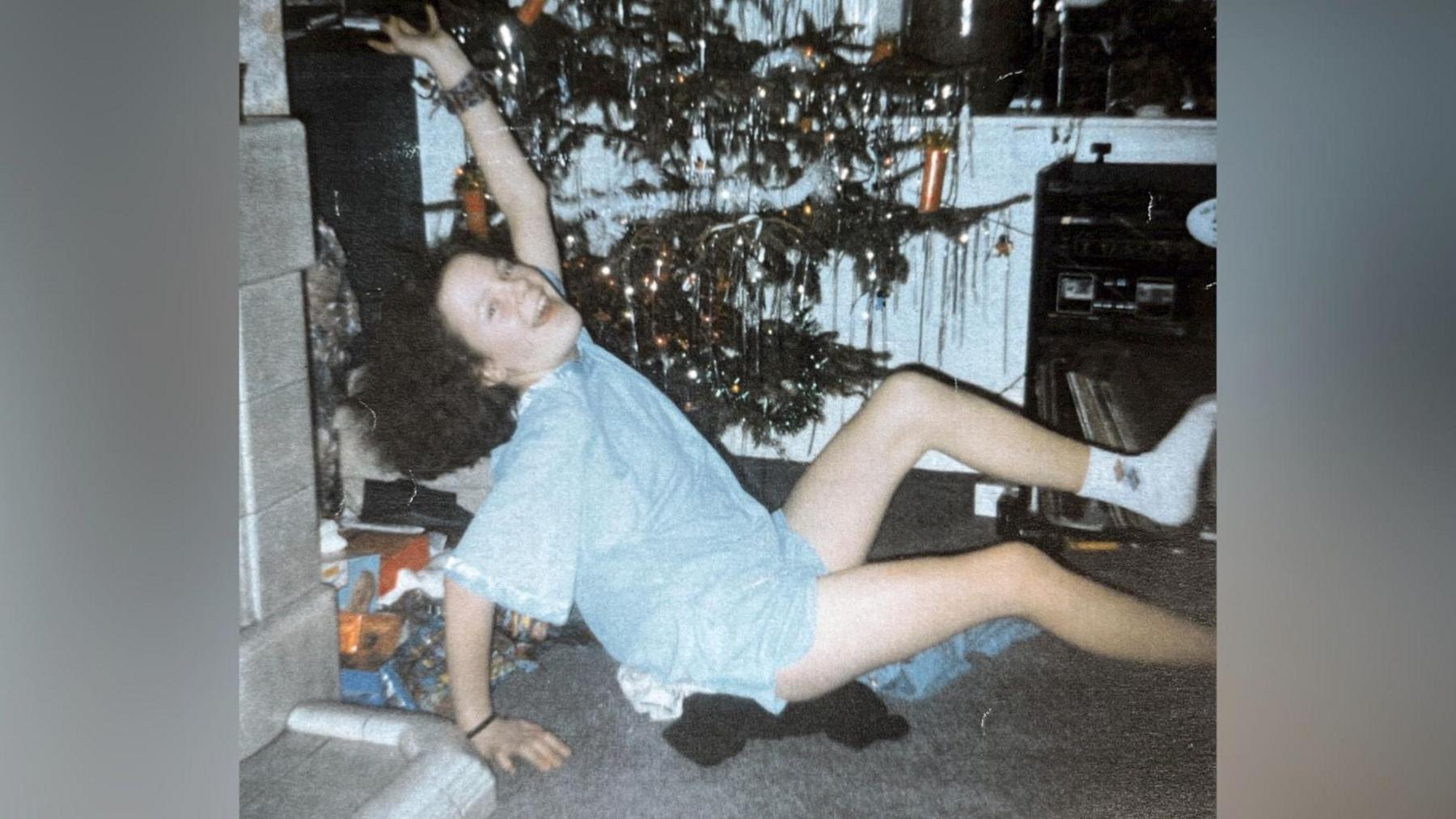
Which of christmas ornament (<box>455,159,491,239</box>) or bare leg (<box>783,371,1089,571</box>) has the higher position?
christmas ornament (<box>455,159,491,239</box>)

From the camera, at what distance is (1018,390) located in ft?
6.40

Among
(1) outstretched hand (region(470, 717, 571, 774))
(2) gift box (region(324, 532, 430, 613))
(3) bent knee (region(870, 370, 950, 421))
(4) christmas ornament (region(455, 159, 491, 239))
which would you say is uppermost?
(4) christmas ornament (region(455, 159, 491, 239))

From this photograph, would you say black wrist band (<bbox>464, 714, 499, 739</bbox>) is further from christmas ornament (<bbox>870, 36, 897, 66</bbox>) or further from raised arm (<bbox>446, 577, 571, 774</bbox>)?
christmas ornament (<bbox>870, 36, 897, 66</bbox>)

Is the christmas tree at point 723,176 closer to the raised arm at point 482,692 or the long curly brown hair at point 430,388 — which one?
the long curly brown hair at point 430,388

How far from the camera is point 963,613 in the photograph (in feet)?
6.54

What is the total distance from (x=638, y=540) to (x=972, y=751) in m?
0.83

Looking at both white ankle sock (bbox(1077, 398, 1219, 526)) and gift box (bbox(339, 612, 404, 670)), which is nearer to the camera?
white ankle sock (bbox(1077, 398, 1219, 526))

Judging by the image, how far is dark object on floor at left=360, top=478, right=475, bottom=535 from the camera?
6.59 ft

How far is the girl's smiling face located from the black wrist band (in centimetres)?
71

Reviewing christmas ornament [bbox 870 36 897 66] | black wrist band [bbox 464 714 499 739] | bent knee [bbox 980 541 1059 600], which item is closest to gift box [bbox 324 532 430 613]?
black wrist band [bbox 464 714 499 739]

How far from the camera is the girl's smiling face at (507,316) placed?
6.46ft

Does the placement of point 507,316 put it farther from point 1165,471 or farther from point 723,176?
point 1165,471
